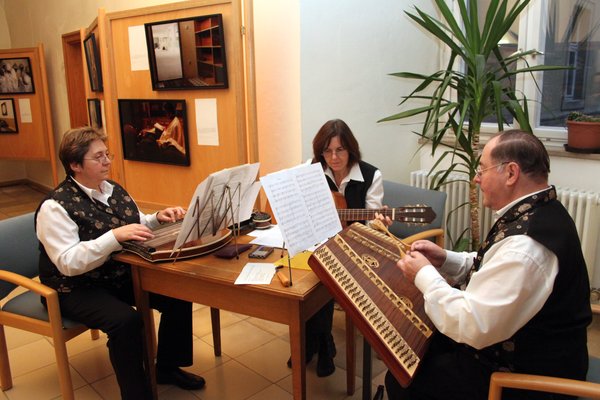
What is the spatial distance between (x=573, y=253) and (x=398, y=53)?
2414 mm

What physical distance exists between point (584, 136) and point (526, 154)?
1799 mm

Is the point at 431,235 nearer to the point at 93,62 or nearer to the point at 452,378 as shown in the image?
the point at 452,378

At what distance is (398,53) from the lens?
3.46 metres

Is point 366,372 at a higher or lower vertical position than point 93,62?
lower

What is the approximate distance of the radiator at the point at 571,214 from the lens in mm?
2829

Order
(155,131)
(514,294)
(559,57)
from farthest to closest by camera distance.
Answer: (155,131) → (559,57) → (514,294)

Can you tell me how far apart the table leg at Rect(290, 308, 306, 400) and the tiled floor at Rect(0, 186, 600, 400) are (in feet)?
2.07

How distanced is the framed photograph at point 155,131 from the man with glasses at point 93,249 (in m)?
1.32

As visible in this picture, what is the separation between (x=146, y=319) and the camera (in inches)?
83.2

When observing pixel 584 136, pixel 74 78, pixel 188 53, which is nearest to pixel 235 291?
pixel 188 53

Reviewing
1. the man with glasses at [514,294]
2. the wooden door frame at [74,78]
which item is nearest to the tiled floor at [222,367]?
the man with glasses at [514,294]

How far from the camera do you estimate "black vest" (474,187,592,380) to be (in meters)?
1.34

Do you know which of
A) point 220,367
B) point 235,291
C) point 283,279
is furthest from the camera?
point 220,367

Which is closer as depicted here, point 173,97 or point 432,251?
point 432,251
